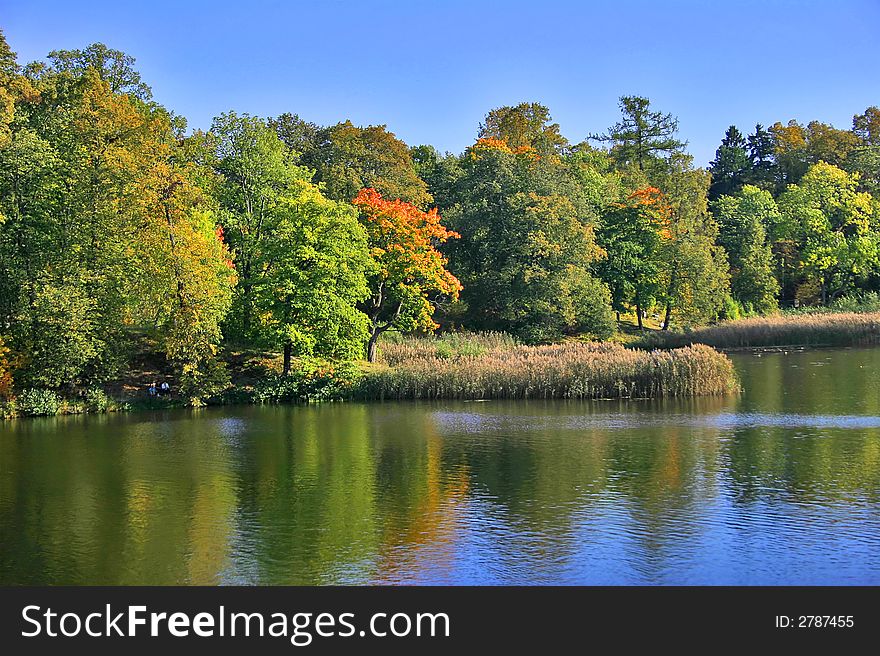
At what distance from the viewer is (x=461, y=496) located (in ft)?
59.1

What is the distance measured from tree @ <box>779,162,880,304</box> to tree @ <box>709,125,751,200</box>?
13.8 meters

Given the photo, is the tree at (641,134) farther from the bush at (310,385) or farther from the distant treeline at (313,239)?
the bush at (310,385)

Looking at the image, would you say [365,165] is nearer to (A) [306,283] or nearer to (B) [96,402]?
(A) [306,283]

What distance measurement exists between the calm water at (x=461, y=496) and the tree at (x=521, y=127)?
122 ft

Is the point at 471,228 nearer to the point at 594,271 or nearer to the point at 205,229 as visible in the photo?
the point at 594,271

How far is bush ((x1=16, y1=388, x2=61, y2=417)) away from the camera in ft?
104

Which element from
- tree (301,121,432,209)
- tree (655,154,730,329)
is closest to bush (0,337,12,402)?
tree (301,121,432,209)

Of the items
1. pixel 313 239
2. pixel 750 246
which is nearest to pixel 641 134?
pixel 750 246

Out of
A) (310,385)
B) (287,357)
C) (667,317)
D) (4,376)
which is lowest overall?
(310,385)

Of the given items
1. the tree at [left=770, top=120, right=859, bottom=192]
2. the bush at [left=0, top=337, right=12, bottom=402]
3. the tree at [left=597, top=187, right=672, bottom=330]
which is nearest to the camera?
the bush at [left=0, top=337, right=12, bottom=402]

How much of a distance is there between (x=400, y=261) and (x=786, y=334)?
2360 centimetres

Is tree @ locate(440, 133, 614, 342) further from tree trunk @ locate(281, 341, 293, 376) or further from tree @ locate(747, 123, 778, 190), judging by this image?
tree @ locate(747, 123, 778, 190)

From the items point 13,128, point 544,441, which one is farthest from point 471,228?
point 544,441

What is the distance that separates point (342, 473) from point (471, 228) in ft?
103
